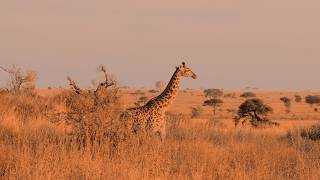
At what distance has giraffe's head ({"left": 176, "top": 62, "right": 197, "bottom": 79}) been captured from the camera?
13.8m

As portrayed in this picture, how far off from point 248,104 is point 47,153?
19728 millimetres

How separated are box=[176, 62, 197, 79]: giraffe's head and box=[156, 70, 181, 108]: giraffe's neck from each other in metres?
0.08

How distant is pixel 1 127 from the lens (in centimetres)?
1429

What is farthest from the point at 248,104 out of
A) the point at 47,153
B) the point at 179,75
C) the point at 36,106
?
the point at 47,153

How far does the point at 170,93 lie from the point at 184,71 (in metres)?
0.68

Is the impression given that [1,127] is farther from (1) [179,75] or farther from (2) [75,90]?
(1) [179,75]

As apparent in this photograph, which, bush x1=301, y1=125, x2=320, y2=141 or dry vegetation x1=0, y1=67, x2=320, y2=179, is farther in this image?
bush x1=301, y1=125, x2=320, y2=141

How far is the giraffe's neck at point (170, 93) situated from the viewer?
515 inches

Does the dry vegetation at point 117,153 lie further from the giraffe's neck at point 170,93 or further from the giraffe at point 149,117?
the giraffe's neck at point 170,93

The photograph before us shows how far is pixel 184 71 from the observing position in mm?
13820

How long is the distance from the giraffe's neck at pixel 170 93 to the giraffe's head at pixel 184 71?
0.26ft

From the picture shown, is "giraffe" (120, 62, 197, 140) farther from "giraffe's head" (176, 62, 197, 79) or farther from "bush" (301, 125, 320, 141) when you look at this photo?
"bush" (301, 125, 320, 141)

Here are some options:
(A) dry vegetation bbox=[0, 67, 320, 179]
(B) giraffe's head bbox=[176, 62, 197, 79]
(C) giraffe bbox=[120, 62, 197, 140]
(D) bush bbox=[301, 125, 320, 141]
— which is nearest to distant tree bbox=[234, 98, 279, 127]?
(D) bush bbox=[301, 125, 320, 141]

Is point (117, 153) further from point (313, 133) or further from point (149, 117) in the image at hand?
point (313, 133)
